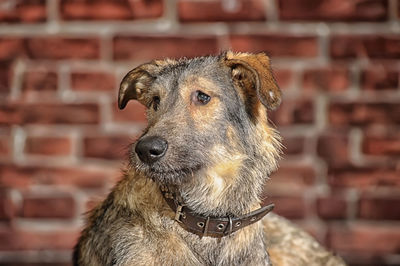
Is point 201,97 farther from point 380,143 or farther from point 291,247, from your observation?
point 380,143

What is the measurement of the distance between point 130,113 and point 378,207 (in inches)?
Answer: 58.8

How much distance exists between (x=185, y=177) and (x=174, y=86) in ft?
1.24

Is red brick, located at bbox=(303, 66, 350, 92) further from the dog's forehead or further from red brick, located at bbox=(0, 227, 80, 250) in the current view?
red brick, located at bbox=(0, 227, 80, 250)

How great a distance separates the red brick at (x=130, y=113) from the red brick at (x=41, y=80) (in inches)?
14.1

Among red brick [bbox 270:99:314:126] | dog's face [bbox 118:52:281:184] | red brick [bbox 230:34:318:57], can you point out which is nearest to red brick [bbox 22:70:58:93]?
red brick [bbox 230:34:318:57]

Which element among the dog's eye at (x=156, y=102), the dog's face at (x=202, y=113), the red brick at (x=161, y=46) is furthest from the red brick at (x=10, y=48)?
the dog's eye at (x=156, y=102)

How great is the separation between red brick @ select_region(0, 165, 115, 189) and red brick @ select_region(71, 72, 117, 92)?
0.45 m

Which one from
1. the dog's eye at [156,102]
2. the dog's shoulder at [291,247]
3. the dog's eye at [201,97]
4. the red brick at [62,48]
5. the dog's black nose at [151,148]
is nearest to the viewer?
the dog's black nose at [151,148]

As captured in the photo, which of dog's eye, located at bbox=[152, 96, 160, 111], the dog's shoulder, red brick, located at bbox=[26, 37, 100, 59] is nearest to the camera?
dog's eye, located at bbox=[152, 96, 160, 111]

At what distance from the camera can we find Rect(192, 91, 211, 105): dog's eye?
2.96m

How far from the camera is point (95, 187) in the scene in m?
4.27

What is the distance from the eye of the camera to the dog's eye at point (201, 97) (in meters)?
2.96

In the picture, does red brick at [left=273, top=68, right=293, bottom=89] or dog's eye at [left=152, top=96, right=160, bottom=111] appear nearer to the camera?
dog's eye at [left=152, top=96, right=160, bottom=111]

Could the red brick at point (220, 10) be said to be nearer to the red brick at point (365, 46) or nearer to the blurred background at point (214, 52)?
the blurred background at point (214, 52)
